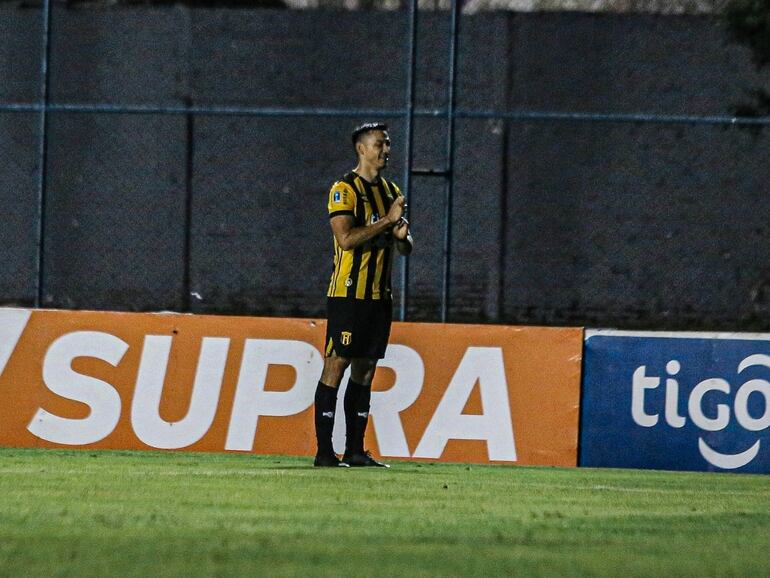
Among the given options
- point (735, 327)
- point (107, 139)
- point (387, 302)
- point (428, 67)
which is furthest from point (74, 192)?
point (387, 302)

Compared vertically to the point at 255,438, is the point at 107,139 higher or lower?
higher

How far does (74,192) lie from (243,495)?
483 inches

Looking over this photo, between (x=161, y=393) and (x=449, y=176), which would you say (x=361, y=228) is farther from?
(x=449, y=176)

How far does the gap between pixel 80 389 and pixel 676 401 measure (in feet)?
12.4

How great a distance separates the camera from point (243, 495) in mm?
7688

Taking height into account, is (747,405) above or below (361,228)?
below

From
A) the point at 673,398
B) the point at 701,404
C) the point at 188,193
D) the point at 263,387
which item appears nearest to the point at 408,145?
the point at 263,387

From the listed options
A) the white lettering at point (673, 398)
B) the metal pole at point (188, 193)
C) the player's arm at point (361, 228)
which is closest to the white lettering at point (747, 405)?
the white lettering at point (673, 398)

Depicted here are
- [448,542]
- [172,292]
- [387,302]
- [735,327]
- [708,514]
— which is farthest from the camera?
[172,292]

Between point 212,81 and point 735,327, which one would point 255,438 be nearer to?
point 735,327

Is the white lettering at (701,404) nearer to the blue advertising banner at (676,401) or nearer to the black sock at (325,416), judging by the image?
the blue advertising banner at (676,401)

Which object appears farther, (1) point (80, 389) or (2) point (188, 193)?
(2) point (188, 193)

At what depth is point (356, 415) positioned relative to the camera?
985 cm

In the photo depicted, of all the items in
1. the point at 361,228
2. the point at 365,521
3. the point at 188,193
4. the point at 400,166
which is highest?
the point at 400,166
